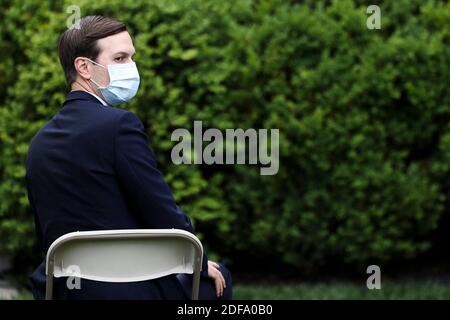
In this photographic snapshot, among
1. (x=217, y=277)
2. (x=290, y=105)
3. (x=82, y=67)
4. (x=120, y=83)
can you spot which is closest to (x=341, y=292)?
(x=290, y=105)

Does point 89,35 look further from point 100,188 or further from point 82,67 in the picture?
point 100,188

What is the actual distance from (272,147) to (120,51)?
2905mm

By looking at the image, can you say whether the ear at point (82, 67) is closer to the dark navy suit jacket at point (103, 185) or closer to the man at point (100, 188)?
the man at point (100, 188)

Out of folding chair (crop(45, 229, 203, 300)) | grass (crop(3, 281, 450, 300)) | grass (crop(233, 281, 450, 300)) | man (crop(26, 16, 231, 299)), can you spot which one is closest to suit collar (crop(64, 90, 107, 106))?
man (crop(26, 16, 231, 299))

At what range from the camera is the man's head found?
3559 mm

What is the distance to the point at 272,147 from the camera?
251 inches

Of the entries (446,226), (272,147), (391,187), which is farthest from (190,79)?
(446,226)

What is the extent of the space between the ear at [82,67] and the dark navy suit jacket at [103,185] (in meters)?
0.27

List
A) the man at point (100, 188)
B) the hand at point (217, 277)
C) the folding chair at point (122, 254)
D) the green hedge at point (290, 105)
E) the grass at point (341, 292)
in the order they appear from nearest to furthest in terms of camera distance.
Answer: the folding chair at point (122, 254) < the man at point (100, 188) < the hand at point (217, 277) < the grass at point (341, 292) < the green hedge at point (290, 105)

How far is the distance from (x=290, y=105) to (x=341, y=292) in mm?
1299

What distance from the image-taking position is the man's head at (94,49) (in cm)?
356

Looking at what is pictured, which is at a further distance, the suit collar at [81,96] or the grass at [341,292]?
the grass at [341,292]

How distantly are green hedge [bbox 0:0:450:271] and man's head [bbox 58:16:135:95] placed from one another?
2538mm

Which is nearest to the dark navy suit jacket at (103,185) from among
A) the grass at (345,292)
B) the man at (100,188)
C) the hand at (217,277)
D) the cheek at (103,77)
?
the man at (100,188)
